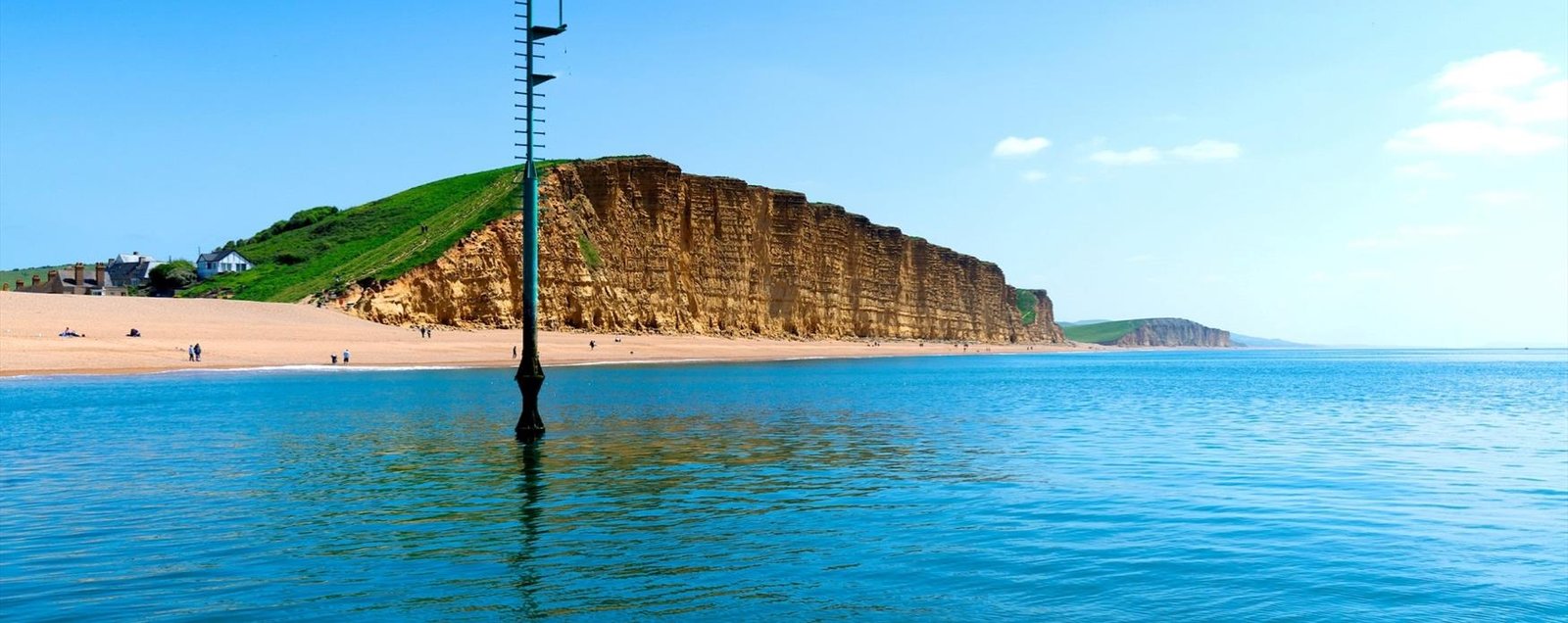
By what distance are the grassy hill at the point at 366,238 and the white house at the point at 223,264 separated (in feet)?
3.35

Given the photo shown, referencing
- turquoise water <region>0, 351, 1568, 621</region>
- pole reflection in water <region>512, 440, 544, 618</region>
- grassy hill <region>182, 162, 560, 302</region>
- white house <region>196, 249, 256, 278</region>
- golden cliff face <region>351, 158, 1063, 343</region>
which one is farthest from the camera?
white house <region>196, 249, 256, 278</region>

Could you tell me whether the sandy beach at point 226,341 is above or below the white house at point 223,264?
below

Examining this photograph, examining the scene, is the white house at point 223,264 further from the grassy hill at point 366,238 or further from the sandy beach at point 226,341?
the sandy beach at point 226,341

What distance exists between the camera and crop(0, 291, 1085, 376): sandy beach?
50219 mm

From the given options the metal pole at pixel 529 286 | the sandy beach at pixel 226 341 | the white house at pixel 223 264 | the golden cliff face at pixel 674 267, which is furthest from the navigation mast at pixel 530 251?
the white house at pixel 223 264

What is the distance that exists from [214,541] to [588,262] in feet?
278

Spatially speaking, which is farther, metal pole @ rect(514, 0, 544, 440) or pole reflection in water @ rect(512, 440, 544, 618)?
metal pole @ rect(514, 0, 544, 440)

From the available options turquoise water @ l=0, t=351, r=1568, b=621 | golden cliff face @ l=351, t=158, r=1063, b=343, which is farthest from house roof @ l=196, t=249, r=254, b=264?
turquoise water @ l=0, t=351, r=1568, b=621

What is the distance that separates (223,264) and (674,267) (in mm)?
45466

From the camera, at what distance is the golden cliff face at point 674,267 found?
85.4 meters

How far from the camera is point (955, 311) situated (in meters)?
154

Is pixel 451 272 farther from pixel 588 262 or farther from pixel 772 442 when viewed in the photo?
pixel 772 442

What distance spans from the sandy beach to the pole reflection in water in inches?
1518

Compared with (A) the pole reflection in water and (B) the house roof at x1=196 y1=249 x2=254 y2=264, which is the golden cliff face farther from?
(A) the pole reflection in water
